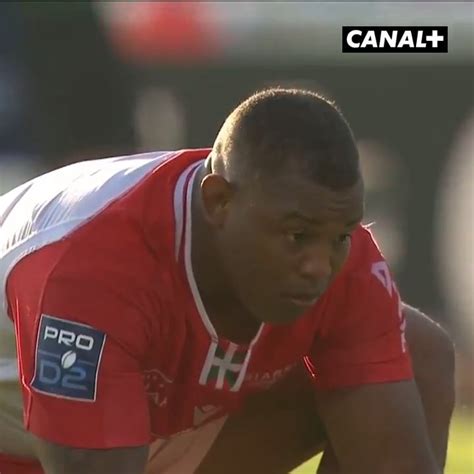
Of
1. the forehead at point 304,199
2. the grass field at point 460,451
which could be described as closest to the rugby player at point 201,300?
the forehead at point 304,199

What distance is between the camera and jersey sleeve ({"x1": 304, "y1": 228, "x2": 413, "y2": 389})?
3789 millimetres

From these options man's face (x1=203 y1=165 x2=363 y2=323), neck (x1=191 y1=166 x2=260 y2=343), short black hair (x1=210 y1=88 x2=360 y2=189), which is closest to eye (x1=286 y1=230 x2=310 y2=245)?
man's face (x1=203 y1=165 x2=363 y2=323)

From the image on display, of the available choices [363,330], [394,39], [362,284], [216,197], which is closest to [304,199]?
[216,197]

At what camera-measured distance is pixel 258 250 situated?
3.51 meters

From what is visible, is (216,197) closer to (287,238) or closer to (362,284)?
(287,238)

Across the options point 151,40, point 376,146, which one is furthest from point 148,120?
point 376,146

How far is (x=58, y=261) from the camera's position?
3.51 metres

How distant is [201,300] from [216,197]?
228 mm

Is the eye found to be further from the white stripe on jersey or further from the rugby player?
the white stripe on jersey

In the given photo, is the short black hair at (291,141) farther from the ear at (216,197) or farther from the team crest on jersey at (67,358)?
the team crest on jersey at (67,358)

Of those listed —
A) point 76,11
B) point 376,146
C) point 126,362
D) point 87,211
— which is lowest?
point 376,146

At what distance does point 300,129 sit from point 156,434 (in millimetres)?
899

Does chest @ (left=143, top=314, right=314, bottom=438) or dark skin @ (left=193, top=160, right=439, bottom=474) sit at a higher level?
dark skin @ (left=193, top=160, right=439, bottom=474)

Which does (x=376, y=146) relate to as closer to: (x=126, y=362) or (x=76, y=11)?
(x=76, y=11)
